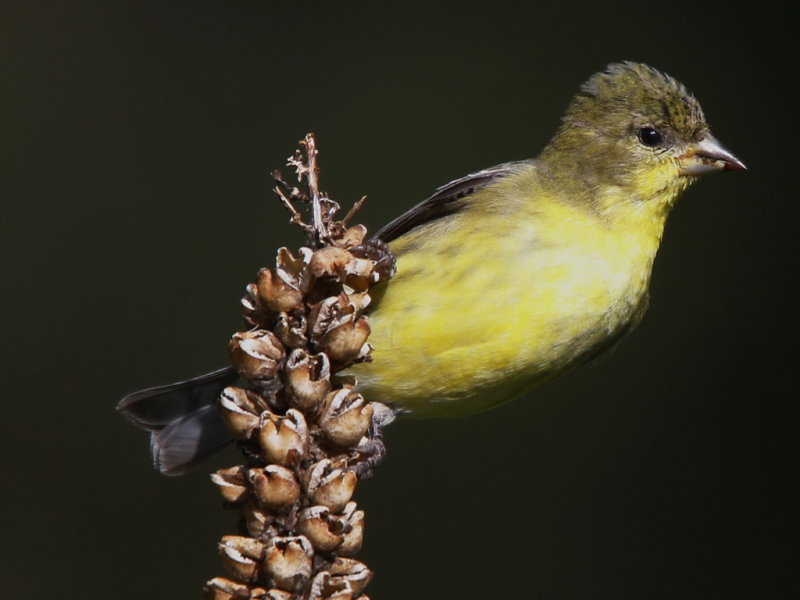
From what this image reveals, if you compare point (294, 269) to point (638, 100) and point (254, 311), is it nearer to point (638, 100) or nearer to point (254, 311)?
point (254, 311)

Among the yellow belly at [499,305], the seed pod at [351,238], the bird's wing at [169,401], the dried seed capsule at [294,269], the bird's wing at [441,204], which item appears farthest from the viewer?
the bird's wing at [441,204]

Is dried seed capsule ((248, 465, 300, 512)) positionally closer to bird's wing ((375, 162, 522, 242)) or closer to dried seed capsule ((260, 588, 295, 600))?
dried seed capsule ((260, 588, 295, 600))

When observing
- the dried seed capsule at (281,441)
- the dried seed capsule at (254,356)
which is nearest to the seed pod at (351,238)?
the dried seed capsule at (254,356)

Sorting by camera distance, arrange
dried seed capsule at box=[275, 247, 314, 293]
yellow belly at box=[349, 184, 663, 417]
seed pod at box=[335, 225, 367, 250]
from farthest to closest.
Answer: yellow belly at box=[349, 184, 663, 417] < seed pod at box=[335, 225, 367, 250] < dried seed capsule at box=[275, 247, 314, 293]

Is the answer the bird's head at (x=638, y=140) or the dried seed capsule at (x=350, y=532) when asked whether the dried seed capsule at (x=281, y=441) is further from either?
the bird's head at (x=638, y=140)

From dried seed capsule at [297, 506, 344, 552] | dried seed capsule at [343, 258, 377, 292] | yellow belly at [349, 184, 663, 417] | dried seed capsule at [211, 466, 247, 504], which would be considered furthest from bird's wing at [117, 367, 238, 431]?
dried seed capsule at [297, 506, 344, 552]

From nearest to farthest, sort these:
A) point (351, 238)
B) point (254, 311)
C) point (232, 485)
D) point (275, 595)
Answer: point (275, 595), point (232, 485), point (254, 311), point (351, 238)

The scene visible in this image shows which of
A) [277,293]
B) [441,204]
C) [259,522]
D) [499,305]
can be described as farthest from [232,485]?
[441,204]
